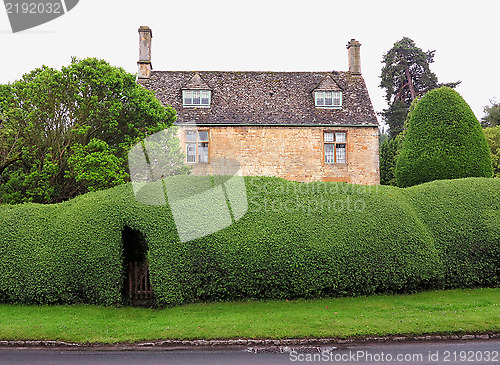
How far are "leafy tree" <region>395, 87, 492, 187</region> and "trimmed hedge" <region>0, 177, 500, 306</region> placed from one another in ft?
12.2

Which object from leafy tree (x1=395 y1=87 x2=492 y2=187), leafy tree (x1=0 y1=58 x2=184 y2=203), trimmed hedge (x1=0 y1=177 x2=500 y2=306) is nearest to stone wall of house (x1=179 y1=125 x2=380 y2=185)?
leafy tree (x1=0 y1=58 x2=184 y2=203)

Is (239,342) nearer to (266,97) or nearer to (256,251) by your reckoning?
(256,251)

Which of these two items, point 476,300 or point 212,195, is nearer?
point 476,300

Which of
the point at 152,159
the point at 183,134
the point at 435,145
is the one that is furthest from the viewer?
the point at 183,134

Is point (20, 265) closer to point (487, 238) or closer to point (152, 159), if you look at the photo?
point (152, 159)

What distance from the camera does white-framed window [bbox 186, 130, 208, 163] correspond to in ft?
89.6

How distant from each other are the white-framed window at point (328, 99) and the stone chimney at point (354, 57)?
3.64 metres

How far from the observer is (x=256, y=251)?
12.1 m

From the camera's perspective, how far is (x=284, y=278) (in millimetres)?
12188

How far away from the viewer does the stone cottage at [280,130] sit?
88.3ft

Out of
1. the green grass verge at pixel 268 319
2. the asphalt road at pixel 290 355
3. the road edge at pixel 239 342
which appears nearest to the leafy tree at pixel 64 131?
the green grass verge at pixel 268 319

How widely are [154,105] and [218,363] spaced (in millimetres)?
14561

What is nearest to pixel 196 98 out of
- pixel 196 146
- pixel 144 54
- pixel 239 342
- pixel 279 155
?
pixel 196 146

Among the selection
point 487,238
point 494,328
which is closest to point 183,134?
point 487,238
